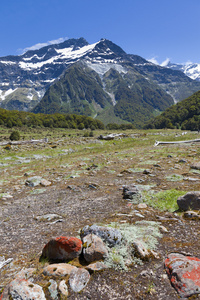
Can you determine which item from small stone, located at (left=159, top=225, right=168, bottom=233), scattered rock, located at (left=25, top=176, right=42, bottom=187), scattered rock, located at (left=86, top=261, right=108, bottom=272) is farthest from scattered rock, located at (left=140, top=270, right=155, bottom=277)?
scattered rock, located at (left=25, top=176, right=42, bottom=187)

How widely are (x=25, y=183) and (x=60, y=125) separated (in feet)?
234

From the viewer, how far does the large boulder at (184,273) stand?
3637 millimetres

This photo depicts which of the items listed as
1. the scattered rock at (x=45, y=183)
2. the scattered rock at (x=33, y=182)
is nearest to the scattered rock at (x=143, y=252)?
the scattered rock at (x=45, y=183)

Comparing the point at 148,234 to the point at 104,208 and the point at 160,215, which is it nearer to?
the point at 160,215

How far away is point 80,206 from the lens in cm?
909

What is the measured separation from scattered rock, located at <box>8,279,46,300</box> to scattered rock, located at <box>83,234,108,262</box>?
135 cm

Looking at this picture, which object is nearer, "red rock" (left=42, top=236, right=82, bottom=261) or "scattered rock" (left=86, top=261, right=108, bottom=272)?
"scattered rock" (left=86, top=261, right=108, bottom=272)

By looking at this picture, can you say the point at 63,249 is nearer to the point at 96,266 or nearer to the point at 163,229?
the point at 96,266

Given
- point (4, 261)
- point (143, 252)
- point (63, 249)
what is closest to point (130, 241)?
point (143, 252)

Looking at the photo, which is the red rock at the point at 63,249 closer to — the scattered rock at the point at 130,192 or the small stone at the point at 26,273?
the small stone at the point at 26,273

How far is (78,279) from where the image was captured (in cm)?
416

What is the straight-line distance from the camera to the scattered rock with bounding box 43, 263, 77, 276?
→ 14.3 feet

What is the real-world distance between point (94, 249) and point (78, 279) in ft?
2.69

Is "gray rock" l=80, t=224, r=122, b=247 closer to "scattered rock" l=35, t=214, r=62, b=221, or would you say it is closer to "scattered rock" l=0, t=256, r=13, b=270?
"scattered rock" l=0, t=256, r=13, b=270
